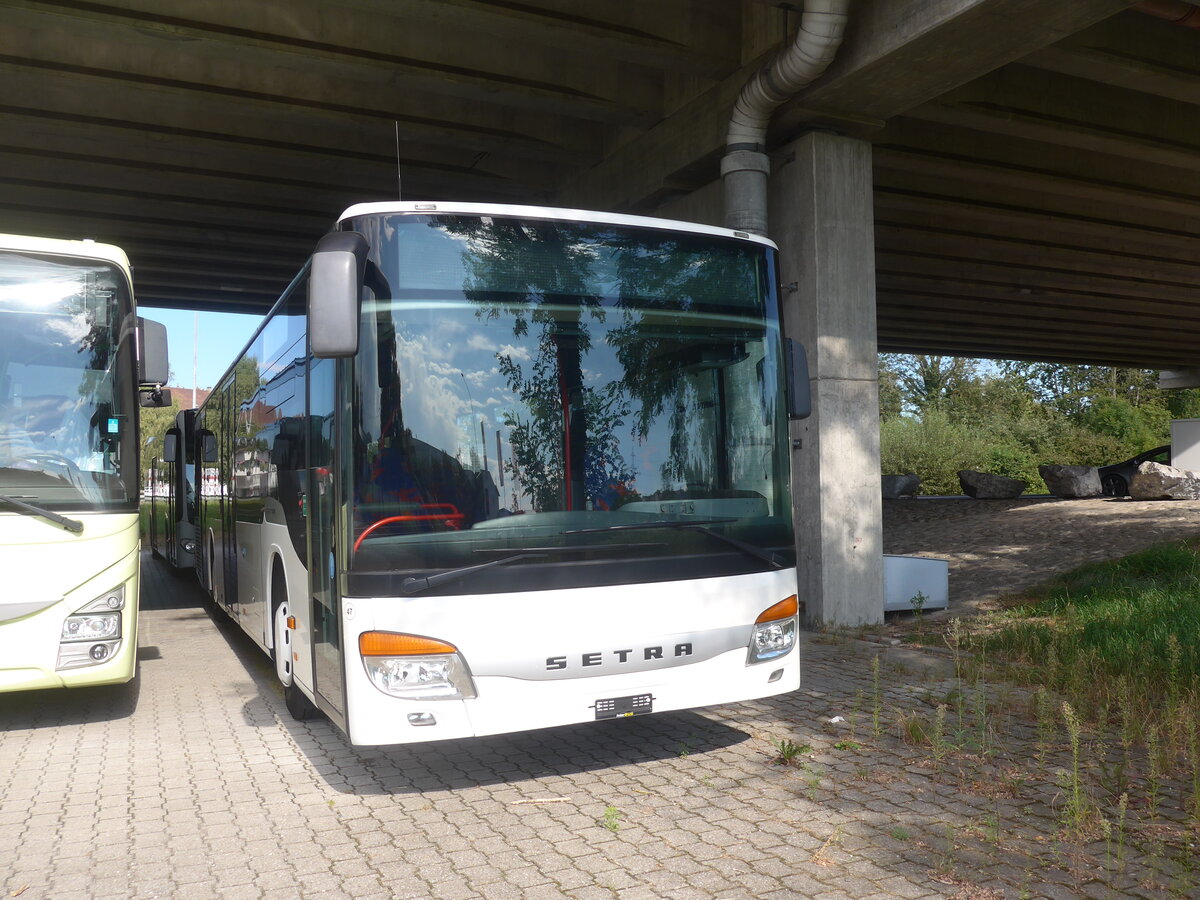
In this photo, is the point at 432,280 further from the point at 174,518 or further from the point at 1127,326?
the point at 1127,326

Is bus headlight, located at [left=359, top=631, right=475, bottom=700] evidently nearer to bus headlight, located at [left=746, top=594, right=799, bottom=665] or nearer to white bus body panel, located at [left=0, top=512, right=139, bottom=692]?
bus headlight, located at [left=746, top=594, right=799, bottom=665]

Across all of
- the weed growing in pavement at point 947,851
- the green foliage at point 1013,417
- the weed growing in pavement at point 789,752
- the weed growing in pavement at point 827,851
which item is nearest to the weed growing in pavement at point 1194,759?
the weed growing in pavement at point 947,851

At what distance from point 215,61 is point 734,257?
325 inches

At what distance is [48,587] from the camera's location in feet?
20.8

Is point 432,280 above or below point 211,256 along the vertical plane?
below

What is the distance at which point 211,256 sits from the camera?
19.3m

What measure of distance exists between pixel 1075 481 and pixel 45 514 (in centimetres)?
2630

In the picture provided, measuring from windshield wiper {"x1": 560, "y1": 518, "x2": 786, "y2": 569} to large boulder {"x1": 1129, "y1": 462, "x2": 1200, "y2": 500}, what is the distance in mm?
22318

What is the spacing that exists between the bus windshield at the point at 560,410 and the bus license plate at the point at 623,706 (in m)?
0.58

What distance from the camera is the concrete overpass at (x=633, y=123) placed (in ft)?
32.9

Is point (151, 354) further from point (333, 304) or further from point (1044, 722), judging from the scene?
point (1044, 722)

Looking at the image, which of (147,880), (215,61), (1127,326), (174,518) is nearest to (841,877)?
(147,880)

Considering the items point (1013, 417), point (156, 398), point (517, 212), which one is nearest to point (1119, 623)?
point (517, 212)

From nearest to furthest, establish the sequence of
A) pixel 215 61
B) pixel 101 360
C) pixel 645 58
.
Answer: pixel 101 360
pixel 645 58
pixel 215 61
